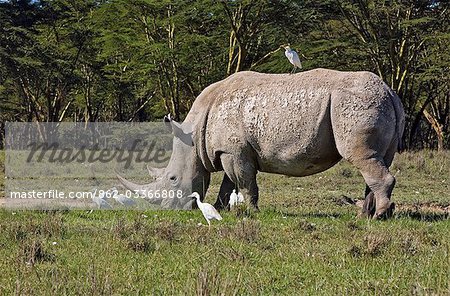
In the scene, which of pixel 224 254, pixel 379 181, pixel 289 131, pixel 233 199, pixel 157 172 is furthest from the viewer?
pixel 157 172

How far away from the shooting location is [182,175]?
9805 millimetres

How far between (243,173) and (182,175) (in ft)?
3.37

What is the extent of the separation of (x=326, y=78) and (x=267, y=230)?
7.77 feet

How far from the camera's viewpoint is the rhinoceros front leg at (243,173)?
920 cm

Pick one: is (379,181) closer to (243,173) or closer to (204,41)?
(243,173)

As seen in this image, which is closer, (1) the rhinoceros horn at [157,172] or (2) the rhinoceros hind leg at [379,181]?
(2) the rhinoceros hind leg at [379,181]

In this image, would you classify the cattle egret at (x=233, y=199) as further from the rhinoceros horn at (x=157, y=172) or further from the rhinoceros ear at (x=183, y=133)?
the rhinoceros horn at (x=157, y=172)

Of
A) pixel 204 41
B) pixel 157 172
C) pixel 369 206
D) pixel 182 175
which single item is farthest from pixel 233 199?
pixel 204 41

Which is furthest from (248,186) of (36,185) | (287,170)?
(36,185)

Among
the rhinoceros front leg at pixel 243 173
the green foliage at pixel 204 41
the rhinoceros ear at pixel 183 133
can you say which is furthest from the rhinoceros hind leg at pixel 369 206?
the green foliage at pixel 204 41

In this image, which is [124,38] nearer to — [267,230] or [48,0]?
[48,0]

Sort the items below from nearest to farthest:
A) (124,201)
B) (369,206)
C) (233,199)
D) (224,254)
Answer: (224,254)
(369,206)
(233,199)
(124,201)

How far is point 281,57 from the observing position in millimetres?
27047

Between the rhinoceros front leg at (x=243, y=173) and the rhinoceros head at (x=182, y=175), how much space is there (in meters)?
0.53
